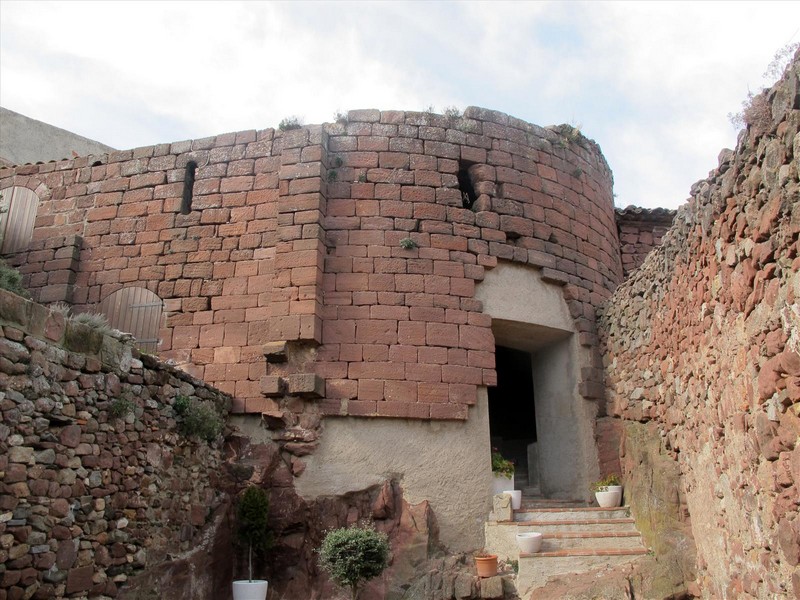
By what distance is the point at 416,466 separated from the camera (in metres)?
9.72

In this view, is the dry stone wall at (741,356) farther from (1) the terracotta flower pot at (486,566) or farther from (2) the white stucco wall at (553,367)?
(1) the terracotta flower pot at (486,566)

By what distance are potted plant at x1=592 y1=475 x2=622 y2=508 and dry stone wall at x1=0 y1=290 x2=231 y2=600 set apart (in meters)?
5.09

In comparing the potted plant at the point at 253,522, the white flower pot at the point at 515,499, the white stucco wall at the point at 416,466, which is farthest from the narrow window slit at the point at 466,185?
the potted plant at the point at 253,522

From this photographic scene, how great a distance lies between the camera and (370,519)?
9469 millimetres

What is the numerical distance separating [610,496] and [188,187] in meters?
7.85

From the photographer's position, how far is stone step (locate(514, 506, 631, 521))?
31.6 ft

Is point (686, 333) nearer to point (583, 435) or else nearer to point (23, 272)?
point (583, 435)

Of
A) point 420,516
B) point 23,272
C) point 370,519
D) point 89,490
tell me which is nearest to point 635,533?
point 420,516

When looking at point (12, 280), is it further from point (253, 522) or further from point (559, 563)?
point (559, 563)

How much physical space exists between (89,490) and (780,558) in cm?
584

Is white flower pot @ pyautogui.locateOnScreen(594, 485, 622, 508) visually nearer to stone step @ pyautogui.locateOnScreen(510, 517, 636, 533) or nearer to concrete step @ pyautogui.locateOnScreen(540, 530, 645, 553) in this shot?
stone step @ pyautogui.locateOnScreen(510, 517, 636, 533)

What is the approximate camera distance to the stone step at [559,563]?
8398mm

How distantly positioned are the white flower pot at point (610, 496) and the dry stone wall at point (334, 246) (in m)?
1.56

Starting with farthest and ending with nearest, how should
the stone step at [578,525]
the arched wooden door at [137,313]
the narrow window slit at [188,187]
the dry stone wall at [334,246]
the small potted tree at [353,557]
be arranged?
the narrow window slit at [188,187] < the arched wooden door at [137,313] < the dry stone wall at [334,246] < the stone step at [578,525] < the small potted tree at [353,557]
